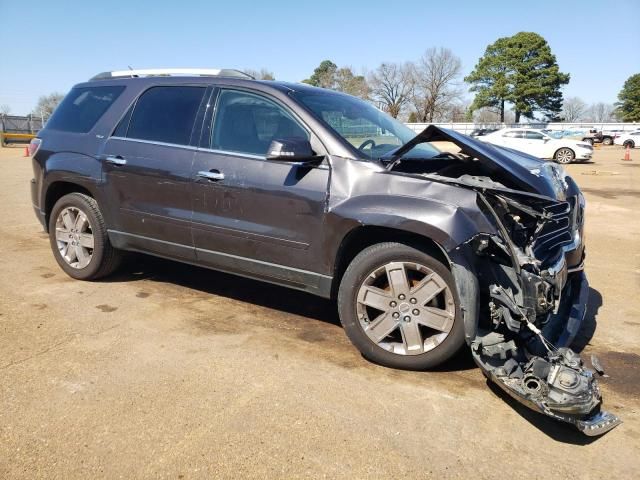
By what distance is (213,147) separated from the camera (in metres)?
4.15

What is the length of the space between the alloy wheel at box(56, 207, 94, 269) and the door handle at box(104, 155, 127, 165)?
0.65 metres

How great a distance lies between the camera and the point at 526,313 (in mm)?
2990

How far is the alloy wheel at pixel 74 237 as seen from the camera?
5.02 meters

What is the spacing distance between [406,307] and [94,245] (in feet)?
10.2

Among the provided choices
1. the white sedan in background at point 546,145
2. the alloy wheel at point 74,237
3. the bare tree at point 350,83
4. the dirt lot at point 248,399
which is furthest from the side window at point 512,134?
the bare tree at point 350,83

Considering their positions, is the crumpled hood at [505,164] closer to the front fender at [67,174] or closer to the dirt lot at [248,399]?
the dirt lot at [248,399]

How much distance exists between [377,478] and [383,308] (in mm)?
1218

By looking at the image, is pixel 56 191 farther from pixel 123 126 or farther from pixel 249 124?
pixel 249 124

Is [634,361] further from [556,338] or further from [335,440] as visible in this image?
[335,440]

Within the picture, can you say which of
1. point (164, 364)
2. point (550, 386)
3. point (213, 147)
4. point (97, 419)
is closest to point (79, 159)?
point (213, 147)

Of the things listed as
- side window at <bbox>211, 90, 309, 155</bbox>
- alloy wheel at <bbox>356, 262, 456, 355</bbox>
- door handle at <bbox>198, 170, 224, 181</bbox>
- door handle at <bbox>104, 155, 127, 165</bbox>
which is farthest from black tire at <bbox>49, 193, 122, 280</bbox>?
alloy wheel at <bbox>356, 262, 456, 355</bbox>

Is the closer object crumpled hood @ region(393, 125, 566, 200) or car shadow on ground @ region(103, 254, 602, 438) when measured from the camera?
crumpled hood @ region(393, 125, 566, 200)

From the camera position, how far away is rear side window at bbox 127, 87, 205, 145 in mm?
4363

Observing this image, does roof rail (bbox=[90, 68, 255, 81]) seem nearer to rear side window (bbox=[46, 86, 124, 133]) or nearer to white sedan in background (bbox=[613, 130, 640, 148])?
rear side window (bbox=[46, 86, 124, 133])
